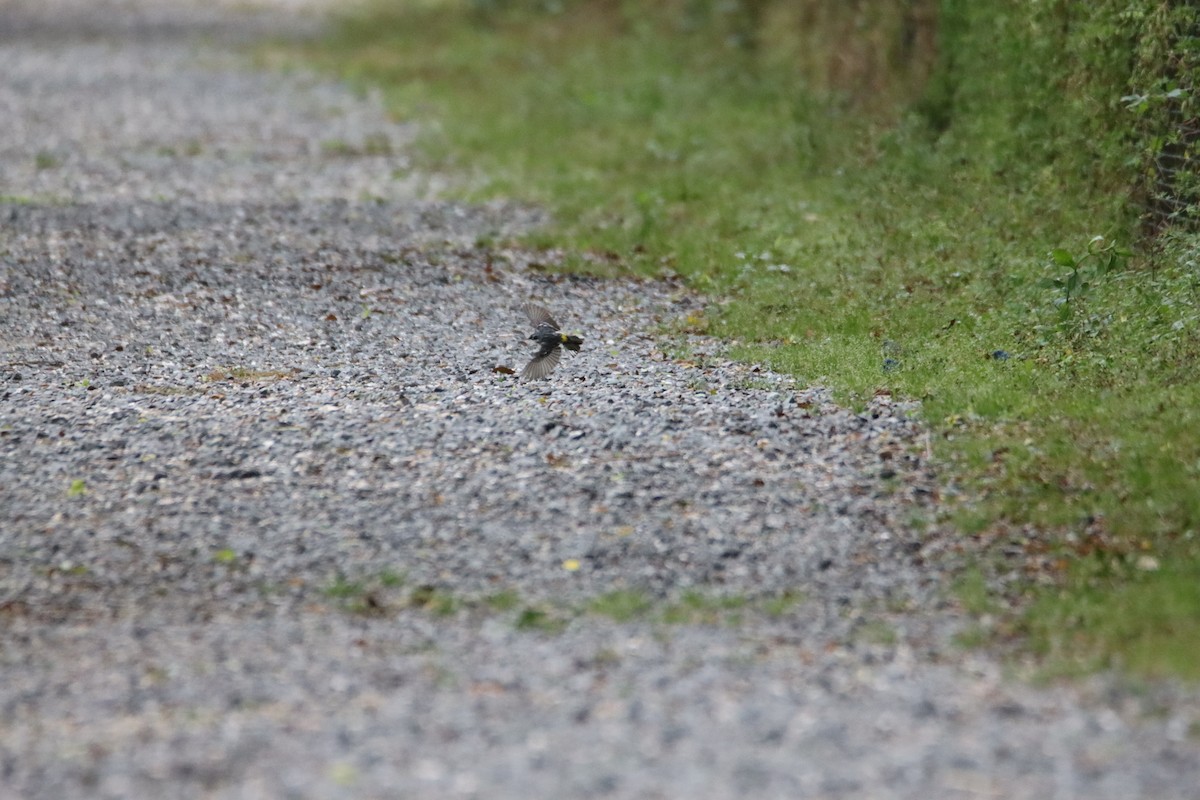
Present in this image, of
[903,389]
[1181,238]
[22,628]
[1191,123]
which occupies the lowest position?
[22,628]

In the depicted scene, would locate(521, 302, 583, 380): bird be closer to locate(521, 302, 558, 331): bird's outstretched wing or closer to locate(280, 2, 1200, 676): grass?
locate(521, 302, 558, 331): bird's outstretched wing

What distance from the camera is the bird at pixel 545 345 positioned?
25.0 ft

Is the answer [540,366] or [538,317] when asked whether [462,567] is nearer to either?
[540,366]

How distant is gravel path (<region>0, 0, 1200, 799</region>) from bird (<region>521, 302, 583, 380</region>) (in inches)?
4.5

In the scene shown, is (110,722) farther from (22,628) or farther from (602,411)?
(602,411)

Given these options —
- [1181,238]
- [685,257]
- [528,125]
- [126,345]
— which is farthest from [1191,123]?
[528,125]

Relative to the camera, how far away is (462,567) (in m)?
5.59

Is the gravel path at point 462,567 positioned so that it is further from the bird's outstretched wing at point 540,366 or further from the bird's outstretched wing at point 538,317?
the bird's outstretched wing at point 538,317

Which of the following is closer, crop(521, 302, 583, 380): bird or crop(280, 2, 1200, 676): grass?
crop(280, 2, 1200, 676): grass

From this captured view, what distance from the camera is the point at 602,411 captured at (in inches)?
274

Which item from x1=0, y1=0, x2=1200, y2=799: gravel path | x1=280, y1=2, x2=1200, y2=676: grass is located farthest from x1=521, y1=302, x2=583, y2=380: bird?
x1=280, y1=2, x2=1200, y2=676: grass

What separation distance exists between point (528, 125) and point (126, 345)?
7647 mm

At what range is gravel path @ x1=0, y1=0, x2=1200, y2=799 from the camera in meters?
4.25

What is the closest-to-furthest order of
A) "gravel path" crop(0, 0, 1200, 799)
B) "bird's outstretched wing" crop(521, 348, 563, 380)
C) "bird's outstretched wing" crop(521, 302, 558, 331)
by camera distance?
1. "gravel path" crop(0, 0, 1200, 799)
2. "bird's outstretched wing" crop(521, 348, 563, 380)
3. "bird's outstretched wing" crop(521, 302, 558, 331)
